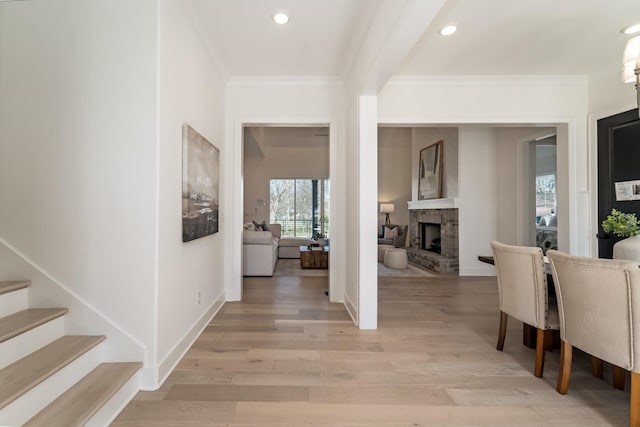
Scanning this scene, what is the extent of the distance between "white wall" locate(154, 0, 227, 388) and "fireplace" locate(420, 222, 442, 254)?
16.6 feet

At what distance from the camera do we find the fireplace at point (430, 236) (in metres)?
6.46

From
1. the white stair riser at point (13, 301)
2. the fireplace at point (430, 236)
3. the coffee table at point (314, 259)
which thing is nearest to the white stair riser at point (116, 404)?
the white stair riser at point (13, 301)

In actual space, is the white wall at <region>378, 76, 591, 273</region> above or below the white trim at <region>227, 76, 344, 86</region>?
below

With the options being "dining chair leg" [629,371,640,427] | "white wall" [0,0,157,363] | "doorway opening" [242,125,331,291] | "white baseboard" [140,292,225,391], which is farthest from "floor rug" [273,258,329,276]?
"dining chair leg" [629,371,640,427]

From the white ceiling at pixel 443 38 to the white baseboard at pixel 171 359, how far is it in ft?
8.45

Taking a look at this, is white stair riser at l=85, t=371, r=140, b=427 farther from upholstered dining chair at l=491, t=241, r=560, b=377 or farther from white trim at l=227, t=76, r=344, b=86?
white trim at l=227, t=76, r=344, b=86

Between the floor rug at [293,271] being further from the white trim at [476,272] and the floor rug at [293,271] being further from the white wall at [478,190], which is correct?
the white wall at [478,190]

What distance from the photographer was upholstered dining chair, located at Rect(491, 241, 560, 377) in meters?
1.97

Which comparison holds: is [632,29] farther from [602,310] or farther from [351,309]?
[351,309]

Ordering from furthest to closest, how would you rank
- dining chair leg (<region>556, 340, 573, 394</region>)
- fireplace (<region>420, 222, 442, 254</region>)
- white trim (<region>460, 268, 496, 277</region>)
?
fireplace (<region>420, 222, 442, 254</region>) < white trim (<region>460, 268, 496, 277</region>) < dining chair leg (<region>556, 340, 573, 394</region>)

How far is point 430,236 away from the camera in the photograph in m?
6.66

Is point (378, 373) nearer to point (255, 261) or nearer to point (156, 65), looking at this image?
point (156, 65)

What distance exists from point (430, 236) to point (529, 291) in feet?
15.5

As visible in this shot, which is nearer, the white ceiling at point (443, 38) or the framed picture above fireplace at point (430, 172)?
the white ceiling at point (443, 38)
